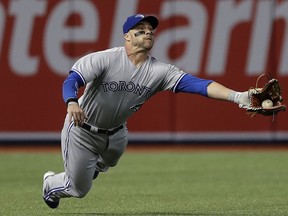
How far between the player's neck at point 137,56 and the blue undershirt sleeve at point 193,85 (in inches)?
15.6

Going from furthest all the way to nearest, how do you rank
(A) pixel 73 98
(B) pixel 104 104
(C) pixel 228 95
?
(B) pixel 104 104 → (C) pixel 228 95 → (A) pixel 73 98

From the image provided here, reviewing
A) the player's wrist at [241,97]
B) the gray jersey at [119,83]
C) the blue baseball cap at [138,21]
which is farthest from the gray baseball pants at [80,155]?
the player's wrist at [241,97]

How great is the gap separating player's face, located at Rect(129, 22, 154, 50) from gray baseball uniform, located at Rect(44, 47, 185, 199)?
0.69 feet

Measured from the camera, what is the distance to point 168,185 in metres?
11.4

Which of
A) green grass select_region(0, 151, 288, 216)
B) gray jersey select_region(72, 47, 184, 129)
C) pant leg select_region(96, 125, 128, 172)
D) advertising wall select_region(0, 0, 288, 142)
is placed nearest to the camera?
gray jersey select_region(72, 47, 184, 129)

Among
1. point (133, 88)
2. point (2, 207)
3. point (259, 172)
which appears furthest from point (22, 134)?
point (133, 88)

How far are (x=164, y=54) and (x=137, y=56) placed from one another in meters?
9.55

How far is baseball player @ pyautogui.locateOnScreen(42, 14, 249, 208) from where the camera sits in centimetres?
771

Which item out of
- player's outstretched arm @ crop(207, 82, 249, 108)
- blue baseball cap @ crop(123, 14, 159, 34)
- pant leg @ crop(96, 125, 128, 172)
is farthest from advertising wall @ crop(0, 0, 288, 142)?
player's outstretched arm @ crop(207, 82, 249, 108)

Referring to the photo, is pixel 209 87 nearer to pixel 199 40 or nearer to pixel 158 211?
pixel 158 211

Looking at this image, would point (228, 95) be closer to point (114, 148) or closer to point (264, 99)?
point (264, 99)

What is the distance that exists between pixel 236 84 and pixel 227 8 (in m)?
1.50

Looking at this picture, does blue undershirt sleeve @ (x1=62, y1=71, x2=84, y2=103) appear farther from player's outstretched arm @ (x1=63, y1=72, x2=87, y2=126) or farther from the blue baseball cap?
the blue baseball cap

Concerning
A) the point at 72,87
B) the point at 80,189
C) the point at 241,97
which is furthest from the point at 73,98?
the point at 241,97
